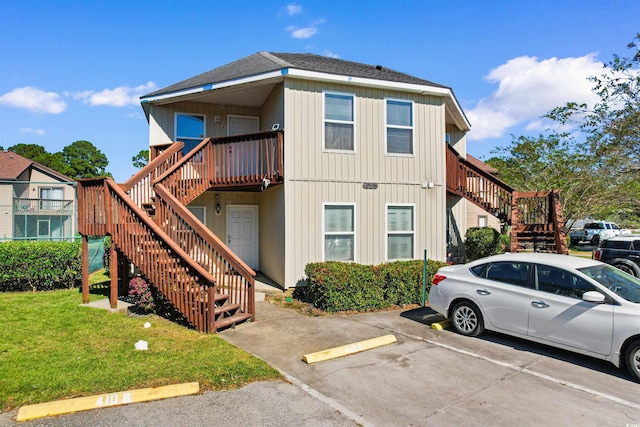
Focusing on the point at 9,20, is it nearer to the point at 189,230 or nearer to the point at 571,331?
the point at 189,230

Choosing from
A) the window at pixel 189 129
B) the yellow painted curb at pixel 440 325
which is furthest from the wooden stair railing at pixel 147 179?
the yellow painted curb at pixel 440 325

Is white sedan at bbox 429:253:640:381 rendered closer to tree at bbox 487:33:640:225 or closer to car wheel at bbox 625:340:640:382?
car wheel at bbox 625:340:640:382

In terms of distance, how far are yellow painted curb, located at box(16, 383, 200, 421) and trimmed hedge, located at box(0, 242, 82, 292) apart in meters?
7.55

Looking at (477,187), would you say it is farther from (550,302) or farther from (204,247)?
(204,247)

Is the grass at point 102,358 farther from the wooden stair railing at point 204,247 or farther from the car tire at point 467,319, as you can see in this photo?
the car tire at point 467,319

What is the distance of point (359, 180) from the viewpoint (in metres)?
10.1

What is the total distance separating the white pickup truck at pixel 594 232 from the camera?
95.4ft

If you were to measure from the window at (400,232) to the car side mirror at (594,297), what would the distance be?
574 cm

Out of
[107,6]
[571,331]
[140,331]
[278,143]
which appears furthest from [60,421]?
[107,6]

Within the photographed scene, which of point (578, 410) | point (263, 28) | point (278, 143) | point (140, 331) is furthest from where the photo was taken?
point (263, 28)

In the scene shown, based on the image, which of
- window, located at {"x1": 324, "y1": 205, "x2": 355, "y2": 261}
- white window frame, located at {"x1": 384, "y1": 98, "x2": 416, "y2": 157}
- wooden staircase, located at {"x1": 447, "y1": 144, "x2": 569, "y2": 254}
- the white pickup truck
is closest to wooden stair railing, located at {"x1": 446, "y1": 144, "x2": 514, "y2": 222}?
wooden staircase, located at {"x1": 447, "y1": 144, "x2": 569, "y2": 254}

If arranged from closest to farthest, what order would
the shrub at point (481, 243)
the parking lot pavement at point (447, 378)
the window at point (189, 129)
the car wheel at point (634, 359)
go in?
1. the parking lot pavement at point (447, 378)
2. the car wheel at point (634, 359)
3. the window at point (189, 129)
4. the shrub at point (481, 243)

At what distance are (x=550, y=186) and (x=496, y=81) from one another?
7.46m

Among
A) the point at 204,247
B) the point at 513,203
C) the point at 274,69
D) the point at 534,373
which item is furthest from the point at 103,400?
the point at 513,203
